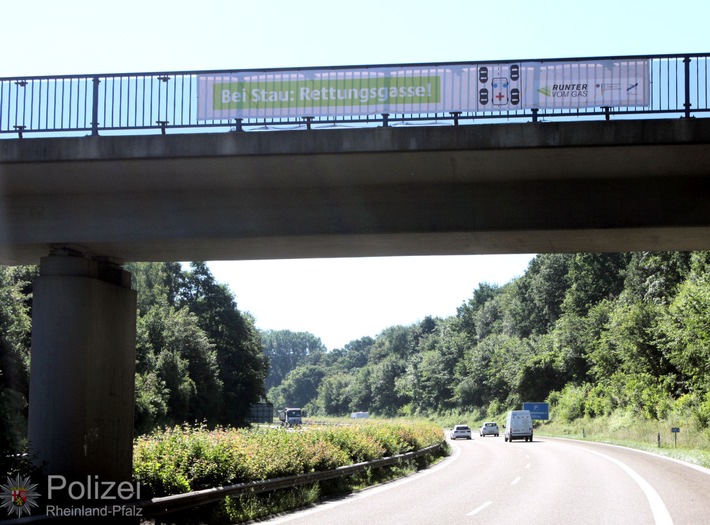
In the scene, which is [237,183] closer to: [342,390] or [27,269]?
[27,269]

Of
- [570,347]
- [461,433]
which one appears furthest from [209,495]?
[570,347]

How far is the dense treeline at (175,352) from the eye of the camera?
38.5 m

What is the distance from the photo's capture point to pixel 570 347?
81.5 metres

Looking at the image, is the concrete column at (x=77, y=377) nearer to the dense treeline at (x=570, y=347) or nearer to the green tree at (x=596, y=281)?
the dense treeline at (x=570, y=347)

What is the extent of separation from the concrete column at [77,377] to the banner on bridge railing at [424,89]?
3.63 meters

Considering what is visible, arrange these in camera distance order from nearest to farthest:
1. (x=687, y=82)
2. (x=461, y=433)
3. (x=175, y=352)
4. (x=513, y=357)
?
(x=687, y=82), (x=175, y=352), (x=461, y=433), (x=513, y=357)

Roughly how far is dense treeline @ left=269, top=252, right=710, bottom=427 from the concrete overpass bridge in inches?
1021

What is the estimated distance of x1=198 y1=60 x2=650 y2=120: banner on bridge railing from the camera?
13.6m

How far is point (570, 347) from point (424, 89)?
71381 mm

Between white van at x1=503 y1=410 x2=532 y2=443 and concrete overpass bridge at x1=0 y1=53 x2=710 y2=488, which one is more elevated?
concrete overpass bridge at x1=0 y1=53 x2=710 y2=488

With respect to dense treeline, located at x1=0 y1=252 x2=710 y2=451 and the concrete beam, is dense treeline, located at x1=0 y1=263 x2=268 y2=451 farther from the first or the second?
the concrete beam

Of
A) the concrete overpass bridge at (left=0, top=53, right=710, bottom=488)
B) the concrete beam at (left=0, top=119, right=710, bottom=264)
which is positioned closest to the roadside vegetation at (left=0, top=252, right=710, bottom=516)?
the concrete overpass bridge at (left=0, top=53, right=710, bottom=488)

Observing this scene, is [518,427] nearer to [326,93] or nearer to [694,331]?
[694,331]

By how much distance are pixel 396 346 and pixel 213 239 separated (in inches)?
6186
